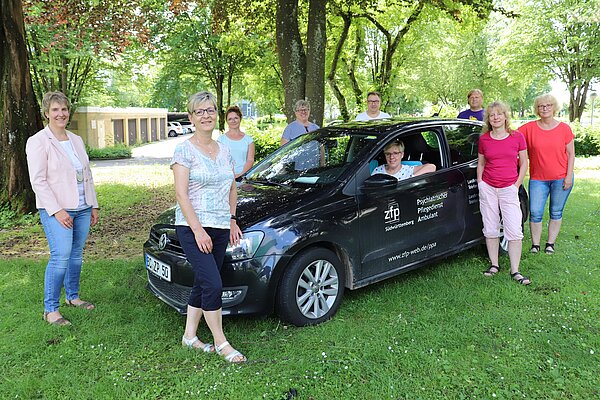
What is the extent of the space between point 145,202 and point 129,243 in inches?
129

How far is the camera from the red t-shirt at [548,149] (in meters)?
5.47

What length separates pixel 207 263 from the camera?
327cm

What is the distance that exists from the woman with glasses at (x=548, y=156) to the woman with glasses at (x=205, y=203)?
12.5 feet

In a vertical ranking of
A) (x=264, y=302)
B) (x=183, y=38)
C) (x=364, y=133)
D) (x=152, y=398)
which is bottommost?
(x=152, y=398)

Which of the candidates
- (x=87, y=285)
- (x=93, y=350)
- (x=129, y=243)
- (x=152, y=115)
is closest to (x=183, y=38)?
(x=129, y=243)

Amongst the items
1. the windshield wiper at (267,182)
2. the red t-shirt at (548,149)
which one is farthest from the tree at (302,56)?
the windshield wiper at (267,182)

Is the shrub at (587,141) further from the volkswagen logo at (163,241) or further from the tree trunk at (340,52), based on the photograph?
the volkswagen logo at (163,241)

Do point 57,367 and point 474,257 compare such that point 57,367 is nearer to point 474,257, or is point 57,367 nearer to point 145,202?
point 474,257

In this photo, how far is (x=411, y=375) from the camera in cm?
324

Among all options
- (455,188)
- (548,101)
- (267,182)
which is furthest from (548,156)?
(267,182)

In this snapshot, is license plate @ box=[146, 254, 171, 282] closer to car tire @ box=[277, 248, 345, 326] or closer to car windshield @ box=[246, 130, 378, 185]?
car tire @ box=[277, 248, 345, 326]

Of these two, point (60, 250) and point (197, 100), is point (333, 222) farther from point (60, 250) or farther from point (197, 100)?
point (60, 250)

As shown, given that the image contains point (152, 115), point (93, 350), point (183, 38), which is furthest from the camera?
point (152, 115)

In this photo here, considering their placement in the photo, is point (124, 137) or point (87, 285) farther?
point (124, 137)
